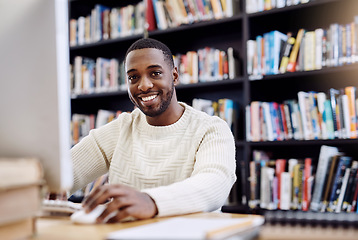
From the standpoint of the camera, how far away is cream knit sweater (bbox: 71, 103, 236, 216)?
1.25 metres

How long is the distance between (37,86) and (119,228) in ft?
1.01

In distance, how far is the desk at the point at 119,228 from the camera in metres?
0.61

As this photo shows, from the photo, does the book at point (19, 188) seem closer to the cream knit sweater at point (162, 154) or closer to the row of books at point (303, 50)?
the cream knit sweater at point (162, 154)

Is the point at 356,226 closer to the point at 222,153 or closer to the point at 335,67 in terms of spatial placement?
the point at 222,153

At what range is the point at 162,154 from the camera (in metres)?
1.53

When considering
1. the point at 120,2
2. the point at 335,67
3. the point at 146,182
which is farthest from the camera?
the point at 120,2

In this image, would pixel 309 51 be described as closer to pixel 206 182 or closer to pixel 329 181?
pixel 329 181

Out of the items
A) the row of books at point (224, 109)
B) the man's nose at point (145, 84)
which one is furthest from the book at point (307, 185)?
the man's nose at point (145, 84)

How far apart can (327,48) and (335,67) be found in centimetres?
12

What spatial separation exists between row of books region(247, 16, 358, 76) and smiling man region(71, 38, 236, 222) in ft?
2.79

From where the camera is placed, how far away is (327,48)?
7.58ft

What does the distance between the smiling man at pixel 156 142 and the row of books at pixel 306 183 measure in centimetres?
96

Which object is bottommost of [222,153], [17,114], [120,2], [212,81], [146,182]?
[146,182]

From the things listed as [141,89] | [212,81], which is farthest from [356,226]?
[212,81]
